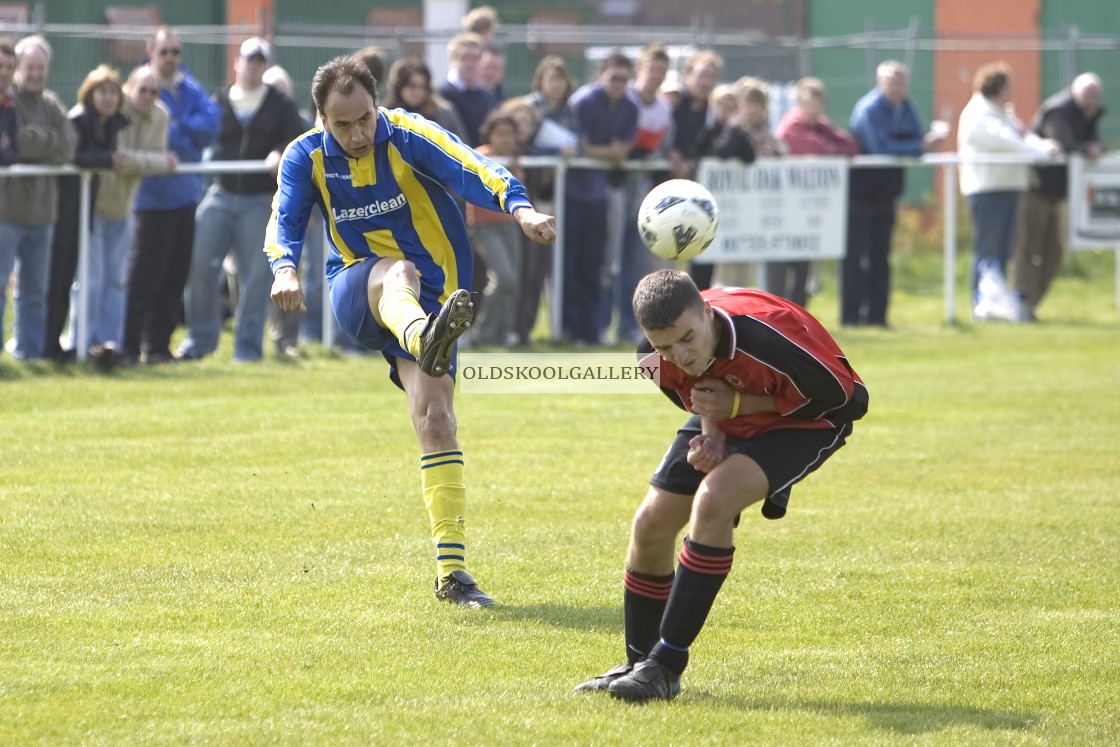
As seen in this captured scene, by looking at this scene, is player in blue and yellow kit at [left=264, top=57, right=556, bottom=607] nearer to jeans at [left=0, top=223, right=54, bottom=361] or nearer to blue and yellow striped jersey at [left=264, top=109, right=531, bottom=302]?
blue and yellow striped jersey at [left=264, top=109, right=531, bottom=302]

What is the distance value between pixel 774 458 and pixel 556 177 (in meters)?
10.1

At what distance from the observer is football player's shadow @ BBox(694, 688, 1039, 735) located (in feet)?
17.9

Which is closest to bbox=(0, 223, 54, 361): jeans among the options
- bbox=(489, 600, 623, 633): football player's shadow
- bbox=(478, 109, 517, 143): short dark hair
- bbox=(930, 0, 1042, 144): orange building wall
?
bbox=(478, 109, 517, 143): short dark hair

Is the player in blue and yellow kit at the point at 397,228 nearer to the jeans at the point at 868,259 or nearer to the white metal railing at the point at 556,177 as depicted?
the white metal railing at the point at 556,177

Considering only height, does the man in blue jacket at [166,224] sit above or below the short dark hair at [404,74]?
below

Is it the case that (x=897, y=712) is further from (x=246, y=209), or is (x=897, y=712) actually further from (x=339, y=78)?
(x=246, y=209)

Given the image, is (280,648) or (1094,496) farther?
(1094,496)

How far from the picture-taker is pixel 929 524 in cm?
882

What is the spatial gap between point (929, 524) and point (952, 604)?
171 centimetres

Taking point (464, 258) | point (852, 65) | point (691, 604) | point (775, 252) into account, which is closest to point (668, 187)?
point (464, 258)

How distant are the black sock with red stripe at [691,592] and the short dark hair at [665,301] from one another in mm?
776

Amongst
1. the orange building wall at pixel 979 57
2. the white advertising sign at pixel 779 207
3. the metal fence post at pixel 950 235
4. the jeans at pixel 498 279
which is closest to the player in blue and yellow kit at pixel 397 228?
the jeans at pixel 498 279

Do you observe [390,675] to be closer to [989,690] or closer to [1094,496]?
[989,690]

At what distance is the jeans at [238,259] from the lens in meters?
13.9
